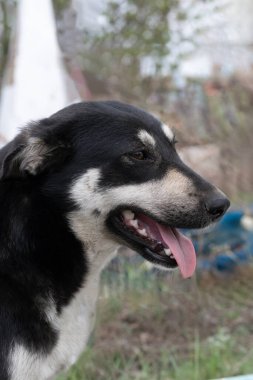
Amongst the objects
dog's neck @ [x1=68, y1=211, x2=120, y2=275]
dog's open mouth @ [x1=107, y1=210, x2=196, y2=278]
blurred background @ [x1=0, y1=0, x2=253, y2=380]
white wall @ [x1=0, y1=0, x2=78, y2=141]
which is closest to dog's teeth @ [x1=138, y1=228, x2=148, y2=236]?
dog's open mouth @ [x1=107, y1=210, x2=196, y2=278]

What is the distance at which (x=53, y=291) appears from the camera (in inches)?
90.3

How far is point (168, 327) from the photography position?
152 inches

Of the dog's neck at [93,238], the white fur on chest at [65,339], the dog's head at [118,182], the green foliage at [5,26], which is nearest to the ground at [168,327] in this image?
the white fur on chest at [65,339]

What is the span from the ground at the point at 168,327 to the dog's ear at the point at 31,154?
1371 millimetres

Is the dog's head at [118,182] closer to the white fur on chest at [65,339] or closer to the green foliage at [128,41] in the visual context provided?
the white fur on chest at [65,339]

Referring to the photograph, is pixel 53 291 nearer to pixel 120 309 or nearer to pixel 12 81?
pixel 120 309

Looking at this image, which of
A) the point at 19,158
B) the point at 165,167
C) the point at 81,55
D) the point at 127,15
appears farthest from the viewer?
the point at 127,15

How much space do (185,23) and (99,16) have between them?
104cm

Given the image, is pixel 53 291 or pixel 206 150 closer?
pixel 53 291

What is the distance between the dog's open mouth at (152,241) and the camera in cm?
232

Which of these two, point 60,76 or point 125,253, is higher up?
point 60,76

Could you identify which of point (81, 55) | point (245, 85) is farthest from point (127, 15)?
point (245, 85)

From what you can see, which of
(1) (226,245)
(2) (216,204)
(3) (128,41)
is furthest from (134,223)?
(3) (128,41)

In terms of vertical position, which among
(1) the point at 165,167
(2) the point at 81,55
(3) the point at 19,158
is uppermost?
(3) the point at 19,158
